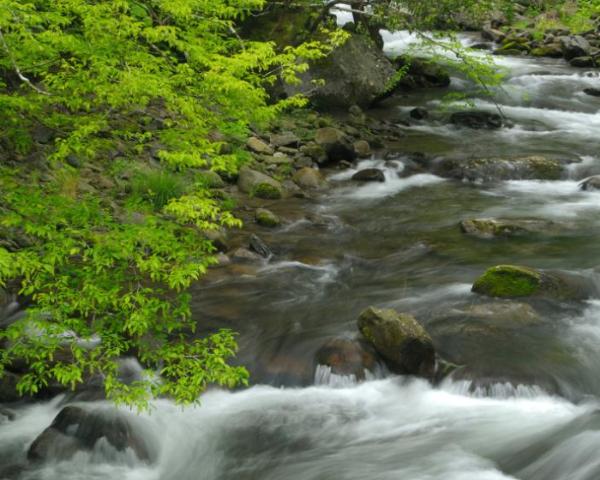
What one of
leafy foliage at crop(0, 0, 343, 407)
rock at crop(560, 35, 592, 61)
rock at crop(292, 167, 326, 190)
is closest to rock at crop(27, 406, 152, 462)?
leafy foliage at crop(0, 0, 343, 407)

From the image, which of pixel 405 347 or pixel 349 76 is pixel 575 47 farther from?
pixel 405 347

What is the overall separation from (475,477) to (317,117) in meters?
12.0

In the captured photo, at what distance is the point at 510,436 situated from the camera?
5.49 meters

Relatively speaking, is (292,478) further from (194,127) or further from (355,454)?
(194,127)

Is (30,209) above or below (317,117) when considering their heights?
above

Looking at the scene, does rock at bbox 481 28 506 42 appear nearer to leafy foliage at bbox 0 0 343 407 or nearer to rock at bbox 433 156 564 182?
rock at bbox 433 156 564 182

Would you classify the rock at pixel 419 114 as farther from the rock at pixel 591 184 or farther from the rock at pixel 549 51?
the rock at pixel 549 51

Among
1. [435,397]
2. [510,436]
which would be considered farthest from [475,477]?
[435,397]

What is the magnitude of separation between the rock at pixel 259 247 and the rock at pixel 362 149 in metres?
5.78

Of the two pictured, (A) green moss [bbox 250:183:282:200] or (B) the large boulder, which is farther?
(B) the large boulder

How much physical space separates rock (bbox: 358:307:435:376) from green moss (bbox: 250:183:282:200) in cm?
572

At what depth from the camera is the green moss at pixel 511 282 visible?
7.58 m

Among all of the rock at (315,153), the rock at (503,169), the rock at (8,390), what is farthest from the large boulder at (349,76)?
the rock at (8,390)

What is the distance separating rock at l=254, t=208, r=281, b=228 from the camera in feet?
34.2
